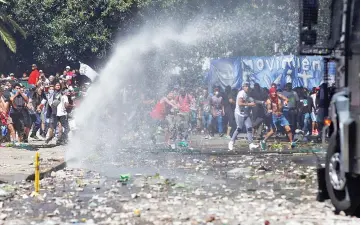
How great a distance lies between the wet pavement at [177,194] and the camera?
9.93m

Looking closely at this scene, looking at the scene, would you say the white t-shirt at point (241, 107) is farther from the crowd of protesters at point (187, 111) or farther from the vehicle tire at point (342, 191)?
the vehicle tire at point (342, 191)

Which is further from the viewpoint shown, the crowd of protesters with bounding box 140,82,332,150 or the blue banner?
the blue banner

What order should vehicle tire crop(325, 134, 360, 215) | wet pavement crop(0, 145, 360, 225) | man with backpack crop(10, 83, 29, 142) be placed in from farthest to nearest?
man with backpack crop(10, 83, 29, 142) → wet pavement crop(0, 145, 360, 225) → vehicle tire crop(325, 134, 360, 215)

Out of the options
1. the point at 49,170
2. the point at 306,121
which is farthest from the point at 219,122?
the point at 49,170

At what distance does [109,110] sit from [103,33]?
693 inches

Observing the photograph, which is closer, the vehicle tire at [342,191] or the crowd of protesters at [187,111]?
the vehicle tire at [342,191]

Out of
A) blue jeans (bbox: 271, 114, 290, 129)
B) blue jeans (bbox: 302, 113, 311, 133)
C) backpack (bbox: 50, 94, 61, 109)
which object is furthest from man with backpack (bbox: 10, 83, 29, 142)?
→ blue jeans (bbox: 302, 113, 311, 133)

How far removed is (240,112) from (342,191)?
1169cm

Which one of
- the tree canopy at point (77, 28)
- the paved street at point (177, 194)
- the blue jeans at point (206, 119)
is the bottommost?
the paved street at point (177, 194)

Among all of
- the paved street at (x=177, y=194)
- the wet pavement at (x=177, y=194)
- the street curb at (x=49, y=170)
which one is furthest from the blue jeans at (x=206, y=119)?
the street curb at (x=49, y=170)

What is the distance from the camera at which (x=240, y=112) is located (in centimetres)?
2152

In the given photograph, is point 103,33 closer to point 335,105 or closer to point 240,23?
point 240,23

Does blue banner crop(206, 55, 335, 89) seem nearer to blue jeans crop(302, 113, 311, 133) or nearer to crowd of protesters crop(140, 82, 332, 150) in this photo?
crowd of protesters crop(140, 82, 332, 150)

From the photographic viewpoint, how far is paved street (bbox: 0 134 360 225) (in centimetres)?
994
